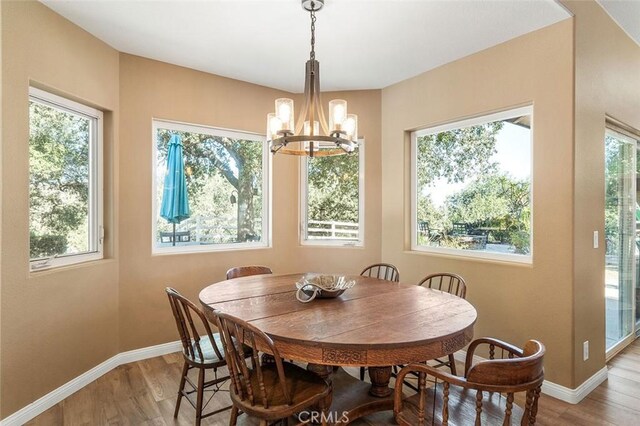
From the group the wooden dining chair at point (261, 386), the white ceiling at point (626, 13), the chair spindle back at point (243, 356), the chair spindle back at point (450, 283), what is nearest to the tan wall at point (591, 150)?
the white ceiling at point (626, 13)

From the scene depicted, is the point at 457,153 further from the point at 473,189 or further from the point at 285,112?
the point at 285,112

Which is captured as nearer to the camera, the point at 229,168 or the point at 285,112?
the point at 285,112

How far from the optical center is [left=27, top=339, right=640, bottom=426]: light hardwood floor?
86.6 inches

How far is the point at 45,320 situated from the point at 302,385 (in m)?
1.89

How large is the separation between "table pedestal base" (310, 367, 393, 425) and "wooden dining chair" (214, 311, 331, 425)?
33cm

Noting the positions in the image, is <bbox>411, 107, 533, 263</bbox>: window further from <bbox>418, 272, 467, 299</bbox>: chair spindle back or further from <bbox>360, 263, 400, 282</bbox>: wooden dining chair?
<bbox>360, 263, 400, 282</bbox>: wooden dining chair

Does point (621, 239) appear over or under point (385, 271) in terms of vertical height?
over

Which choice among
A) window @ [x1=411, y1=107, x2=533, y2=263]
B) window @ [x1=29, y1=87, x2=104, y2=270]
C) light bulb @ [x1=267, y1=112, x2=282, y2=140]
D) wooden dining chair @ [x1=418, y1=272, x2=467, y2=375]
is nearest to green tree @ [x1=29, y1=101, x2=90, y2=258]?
window @ [x1=29, y1=87, x2=104, y2=270]

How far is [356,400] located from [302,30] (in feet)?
8.65

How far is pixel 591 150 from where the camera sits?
8.47 feet

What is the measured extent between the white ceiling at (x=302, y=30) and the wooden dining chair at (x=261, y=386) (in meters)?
2.07

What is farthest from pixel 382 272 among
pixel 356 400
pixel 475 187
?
pixel 356 400

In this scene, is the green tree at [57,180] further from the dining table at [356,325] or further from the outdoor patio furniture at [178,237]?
the dining table at [356,325]

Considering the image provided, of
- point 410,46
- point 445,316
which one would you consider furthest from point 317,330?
point 410,46
